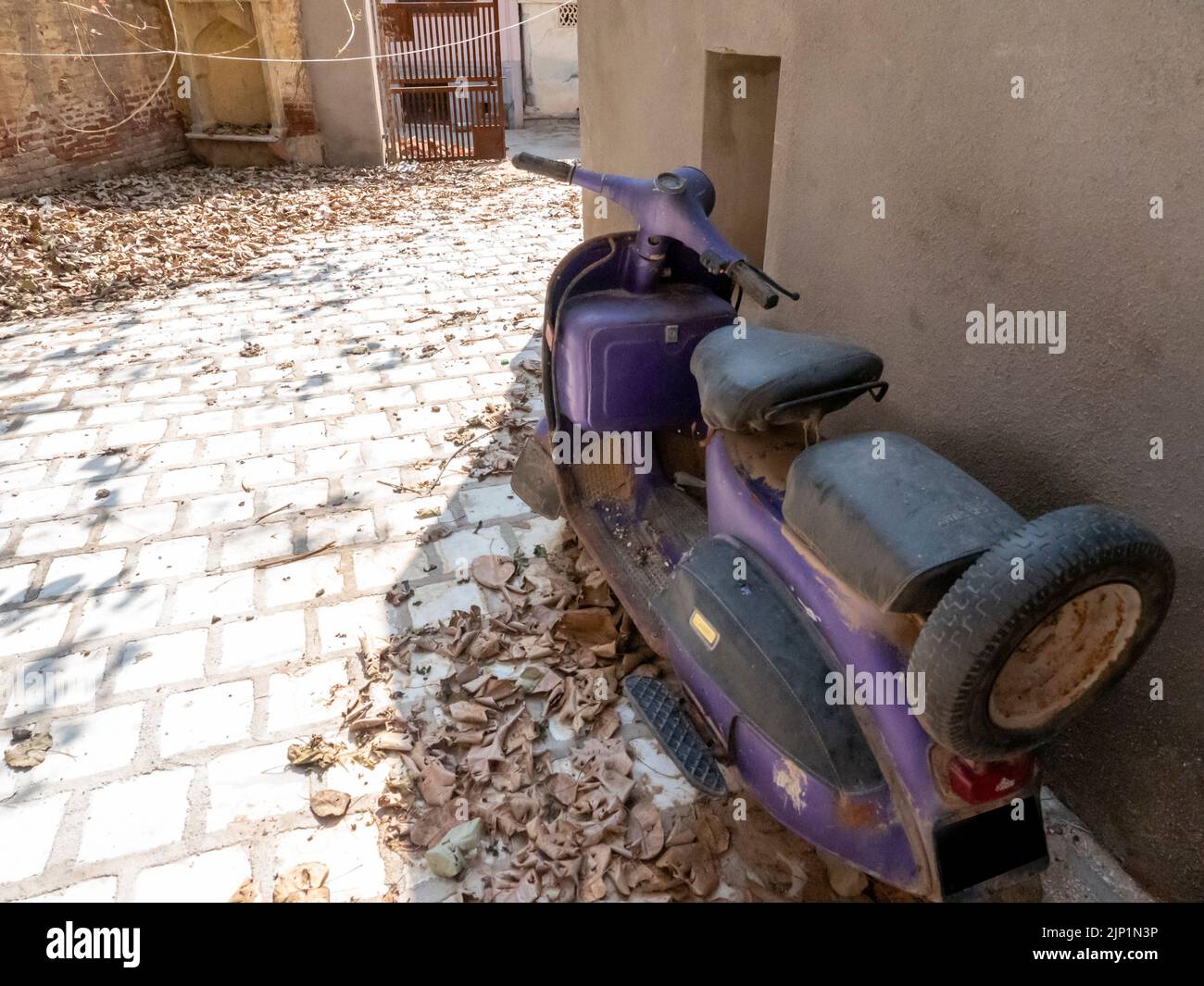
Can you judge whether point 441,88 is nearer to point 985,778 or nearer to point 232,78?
point 232,78

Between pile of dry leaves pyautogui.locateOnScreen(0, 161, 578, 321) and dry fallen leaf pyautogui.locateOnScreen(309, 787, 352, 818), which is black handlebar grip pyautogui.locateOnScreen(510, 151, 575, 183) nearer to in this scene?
dry fallen leaf pyautogui.locateOnScreen(309, 787, 352, 818)

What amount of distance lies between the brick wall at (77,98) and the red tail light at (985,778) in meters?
11.1

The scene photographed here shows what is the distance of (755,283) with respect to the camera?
8.55ft

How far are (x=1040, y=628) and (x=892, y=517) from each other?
1.27 feet

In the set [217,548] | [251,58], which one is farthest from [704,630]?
[251,58]

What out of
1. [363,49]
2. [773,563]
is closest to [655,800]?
[773,563]

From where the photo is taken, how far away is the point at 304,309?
23.0ft

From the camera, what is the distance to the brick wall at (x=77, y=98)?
9430 mm

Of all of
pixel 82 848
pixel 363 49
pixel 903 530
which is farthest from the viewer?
pixel 363 49

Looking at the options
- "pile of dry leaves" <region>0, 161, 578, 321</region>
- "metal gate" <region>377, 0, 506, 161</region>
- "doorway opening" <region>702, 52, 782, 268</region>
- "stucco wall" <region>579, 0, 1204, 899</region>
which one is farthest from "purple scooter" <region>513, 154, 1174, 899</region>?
"metal gate" <region>377, 0, 506, 161</region>

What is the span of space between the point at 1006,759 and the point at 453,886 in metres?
1.52

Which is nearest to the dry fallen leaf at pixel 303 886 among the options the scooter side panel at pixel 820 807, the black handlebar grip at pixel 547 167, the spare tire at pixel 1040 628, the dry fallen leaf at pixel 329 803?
the dry fallen leaf at pixel 329 803

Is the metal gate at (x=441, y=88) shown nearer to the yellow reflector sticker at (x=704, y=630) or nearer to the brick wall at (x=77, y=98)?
the brick wall at (x=77, y=98)
